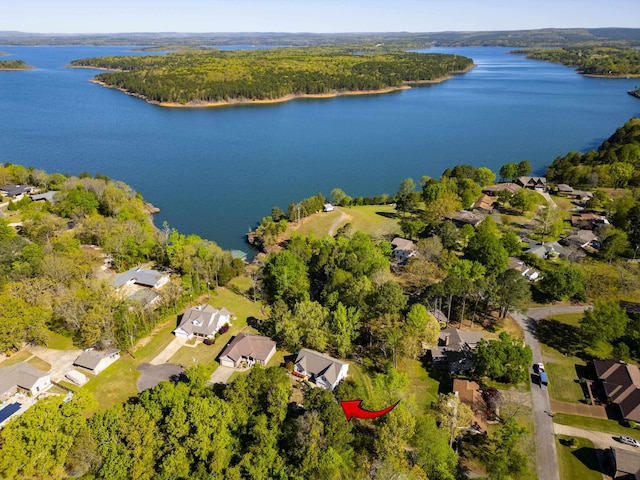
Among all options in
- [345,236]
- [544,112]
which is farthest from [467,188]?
[544,112]

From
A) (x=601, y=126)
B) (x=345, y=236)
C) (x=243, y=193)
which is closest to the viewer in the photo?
(x=345, y=236)

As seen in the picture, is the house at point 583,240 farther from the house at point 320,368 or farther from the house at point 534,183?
the house at point 320,368

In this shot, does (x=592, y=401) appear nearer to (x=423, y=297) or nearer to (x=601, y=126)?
(x=423, y=297)

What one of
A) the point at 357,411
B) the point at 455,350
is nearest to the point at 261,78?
the point at 455,350

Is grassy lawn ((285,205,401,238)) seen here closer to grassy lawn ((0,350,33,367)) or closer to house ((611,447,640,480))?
grassy lawn ((0,350,33,367))

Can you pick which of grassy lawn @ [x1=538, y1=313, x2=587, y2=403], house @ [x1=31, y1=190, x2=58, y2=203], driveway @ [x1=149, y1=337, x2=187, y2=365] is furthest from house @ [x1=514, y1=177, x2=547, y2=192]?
house @ [x1=31, y1=190, x2=58, y2=203]

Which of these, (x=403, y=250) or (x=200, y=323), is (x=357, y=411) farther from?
(x=403, y=250)
